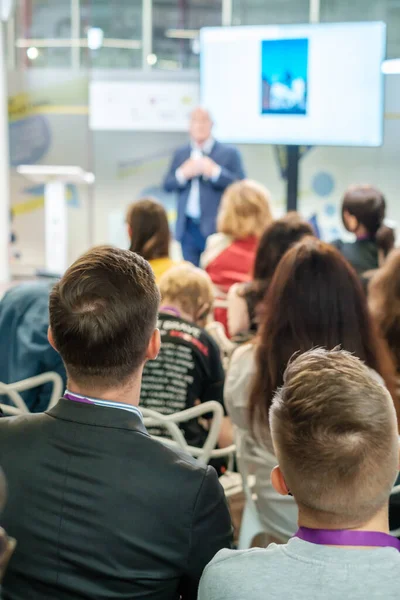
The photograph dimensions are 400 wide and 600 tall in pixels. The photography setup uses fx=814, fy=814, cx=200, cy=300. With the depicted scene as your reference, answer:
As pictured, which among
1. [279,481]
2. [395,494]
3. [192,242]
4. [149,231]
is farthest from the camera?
[192,242]

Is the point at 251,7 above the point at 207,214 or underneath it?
above

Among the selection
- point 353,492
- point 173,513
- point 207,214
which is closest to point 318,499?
point 353,492

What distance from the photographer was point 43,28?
9133 millimetres

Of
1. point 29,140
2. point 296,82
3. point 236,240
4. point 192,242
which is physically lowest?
point 192,242

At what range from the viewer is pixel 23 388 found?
2410mm

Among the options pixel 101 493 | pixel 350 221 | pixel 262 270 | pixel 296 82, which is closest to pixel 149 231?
pixel 262 270

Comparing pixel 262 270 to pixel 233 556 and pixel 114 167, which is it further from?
pixel 114 167

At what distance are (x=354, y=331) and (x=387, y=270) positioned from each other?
1.92ft

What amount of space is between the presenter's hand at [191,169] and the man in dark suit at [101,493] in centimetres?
482

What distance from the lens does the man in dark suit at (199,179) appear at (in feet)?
20.2

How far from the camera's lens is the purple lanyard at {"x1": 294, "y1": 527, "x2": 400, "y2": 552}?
42.4 inches

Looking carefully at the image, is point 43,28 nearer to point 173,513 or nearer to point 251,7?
point 251,7

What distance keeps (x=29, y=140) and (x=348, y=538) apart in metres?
8.70

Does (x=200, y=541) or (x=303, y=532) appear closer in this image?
(x=303, y=532)
